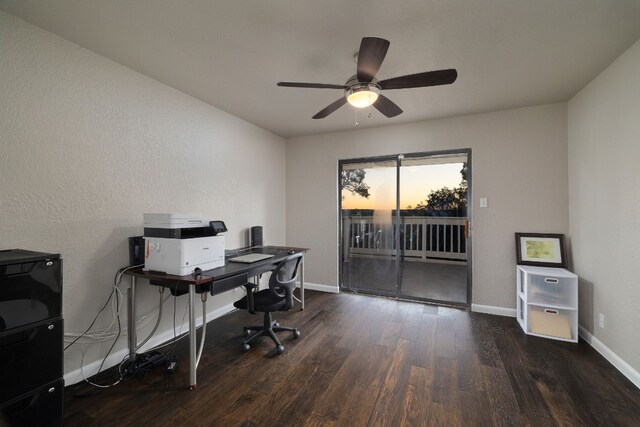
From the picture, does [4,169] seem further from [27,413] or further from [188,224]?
[27,413]

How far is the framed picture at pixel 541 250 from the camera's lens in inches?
116

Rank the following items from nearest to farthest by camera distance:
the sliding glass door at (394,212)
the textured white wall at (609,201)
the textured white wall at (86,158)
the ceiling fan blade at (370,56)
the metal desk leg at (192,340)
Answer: the ceiling fan blade at (370,56), the textured white wall at (86,158), the metal desk leg at (192,340), the textured white wall at (609,201), the sliding glass door at (394,212)

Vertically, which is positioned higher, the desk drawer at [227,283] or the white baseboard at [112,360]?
the desk drawer at [227,283]

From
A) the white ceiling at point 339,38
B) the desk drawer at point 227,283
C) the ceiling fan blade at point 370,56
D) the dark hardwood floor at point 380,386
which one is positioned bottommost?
the dark hardwood floor at point 380,386

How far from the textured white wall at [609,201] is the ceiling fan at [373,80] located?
1.54m

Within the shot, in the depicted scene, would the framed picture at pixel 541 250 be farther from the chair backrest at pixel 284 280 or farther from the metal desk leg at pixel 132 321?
the metal desk leg at pixel 132 321

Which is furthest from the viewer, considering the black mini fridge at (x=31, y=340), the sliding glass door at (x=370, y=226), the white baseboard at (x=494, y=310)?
the sliding glass door at (x=370, y=226)

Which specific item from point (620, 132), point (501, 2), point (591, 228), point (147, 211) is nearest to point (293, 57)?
point (501, 2)

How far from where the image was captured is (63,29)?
1830mm

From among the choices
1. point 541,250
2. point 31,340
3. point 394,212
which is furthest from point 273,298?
point 541,250

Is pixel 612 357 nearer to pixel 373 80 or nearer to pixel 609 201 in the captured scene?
pixel 609 201

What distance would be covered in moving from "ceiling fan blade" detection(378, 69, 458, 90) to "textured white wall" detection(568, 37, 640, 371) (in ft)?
4.82

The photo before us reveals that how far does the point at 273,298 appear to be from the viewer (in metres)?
2.47

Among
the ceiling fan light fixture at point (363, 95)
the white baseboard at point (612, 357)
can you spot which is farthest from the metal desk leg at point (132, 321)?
the white baseboard at point (612, 357)
